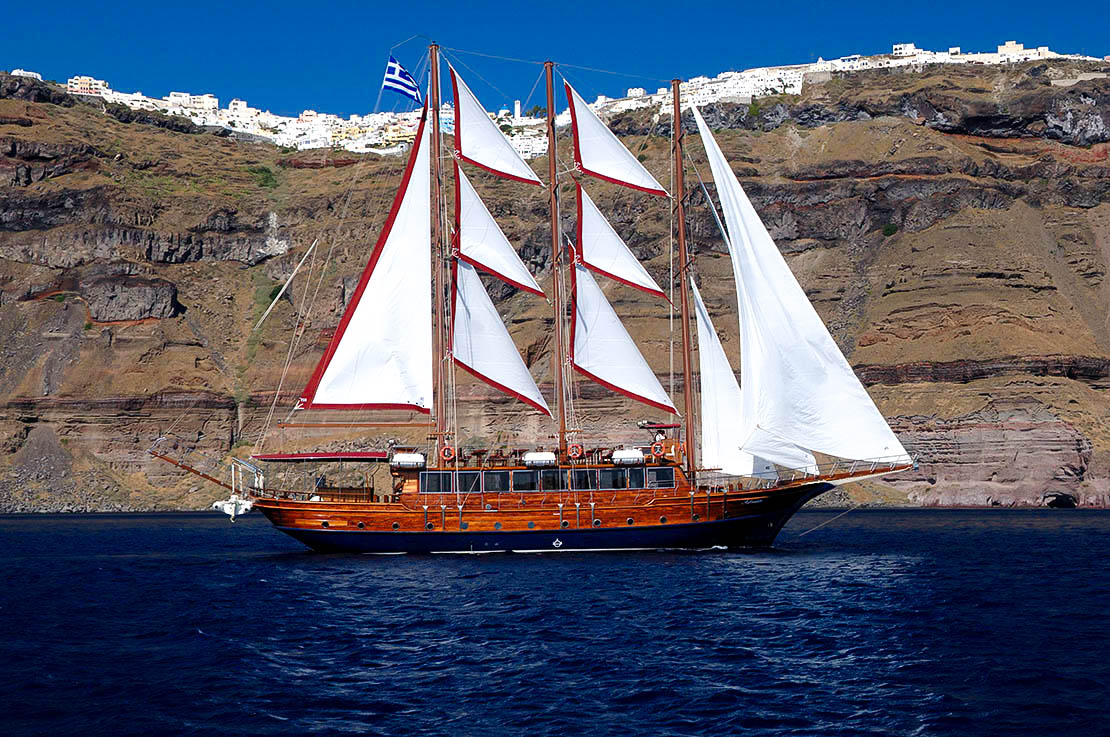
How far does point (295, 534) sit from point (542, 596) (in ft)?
63.8

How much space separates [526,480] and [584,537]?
3622 millimetres

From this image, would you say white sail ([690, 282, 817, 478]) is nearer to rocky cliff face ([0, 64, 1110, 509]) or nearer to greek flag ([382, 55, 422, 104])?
greek flag ([382, 55, 422, 104])

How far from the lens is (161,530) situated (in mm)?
83125

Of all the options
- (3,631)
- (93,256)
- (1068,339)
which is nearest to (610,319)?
(3,631)

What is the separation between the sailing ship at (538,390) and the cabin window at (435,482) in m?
0.06

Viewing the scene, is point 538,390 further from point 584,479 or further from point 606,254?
point 606,254

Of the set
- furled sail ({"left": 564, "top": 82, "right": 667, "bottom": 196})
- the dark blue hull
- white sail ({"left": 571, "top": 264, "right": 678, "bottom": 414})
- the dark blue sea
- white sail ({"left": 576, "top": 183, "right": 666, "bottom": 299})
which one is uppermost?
furled sail ({"left": 564, "top": 82, "right": 667, "bottom": 196})

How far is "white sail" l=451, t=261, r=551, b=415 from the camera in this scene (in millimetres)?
56125

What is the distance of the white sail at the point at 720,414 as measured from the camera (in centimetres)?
5369

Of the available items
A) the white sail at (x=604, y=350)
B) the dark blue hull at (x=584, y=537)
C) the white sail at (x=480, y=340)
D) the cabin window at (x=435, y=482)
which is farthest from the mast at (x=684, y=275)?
the cabin window at (x=435, y=482)

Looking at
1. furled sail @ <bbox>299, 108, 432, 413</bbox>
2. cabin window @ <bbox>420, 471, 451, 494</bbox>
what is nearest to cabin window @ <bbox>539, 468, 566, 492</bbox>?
cabin window @ <bbox>420, 471, 451, 494</bbox>

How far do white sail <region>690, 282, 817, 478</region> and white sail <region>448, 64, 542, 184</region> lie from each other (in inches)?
428

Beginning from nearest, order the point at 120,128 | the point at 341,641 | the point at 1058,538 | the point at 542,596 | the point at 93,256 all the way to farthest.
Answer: the point at 341,641 < the point at 542,596 < the point at 1058,538 < the point at 93,256 < the point at 120,128

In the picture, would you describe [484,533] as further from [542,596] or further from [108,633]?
[108,633]
